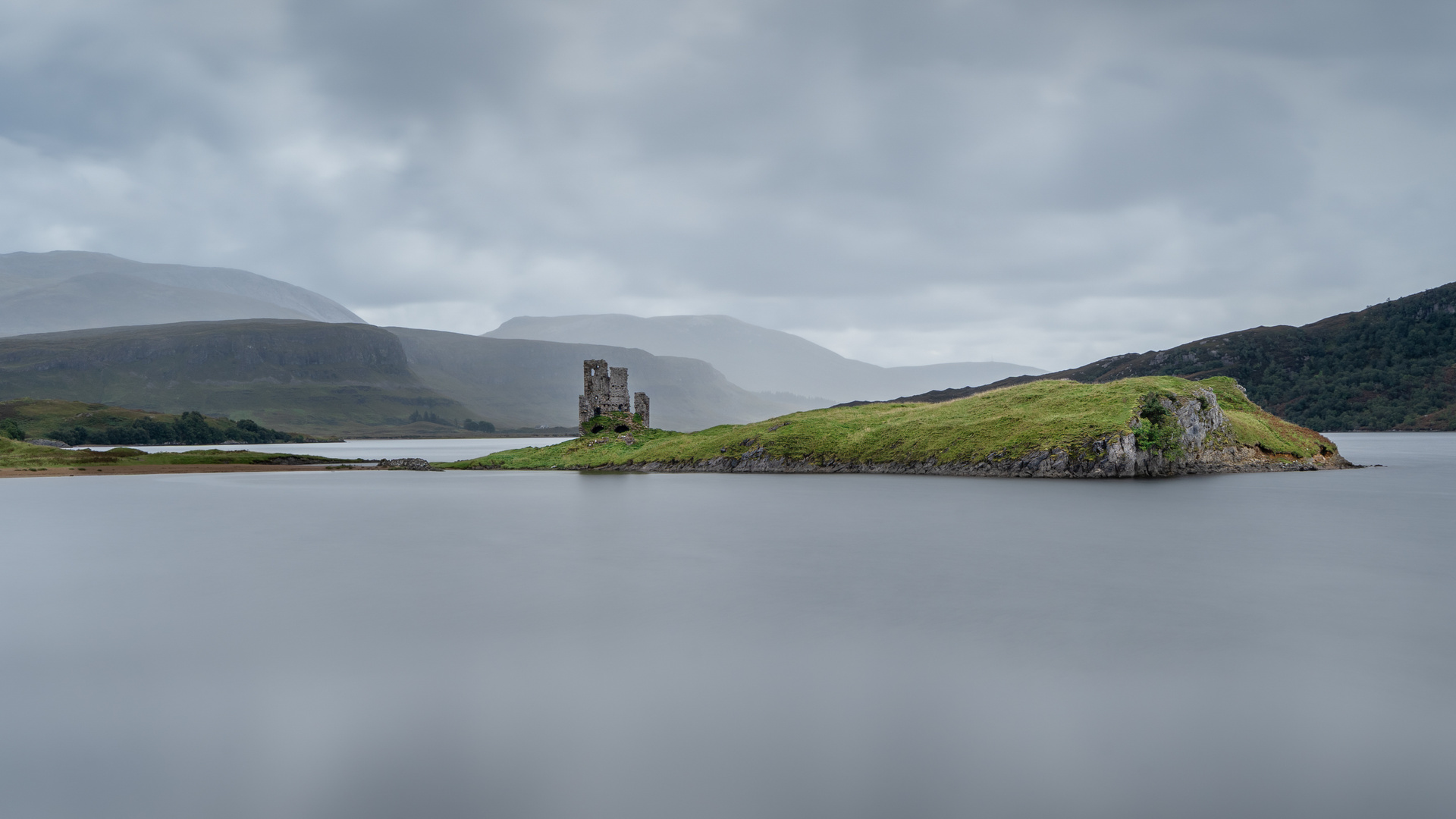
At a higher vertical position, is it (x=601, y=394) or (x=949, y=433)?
(x=601, y=394)

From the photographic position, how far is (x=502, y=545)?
26.3 metres

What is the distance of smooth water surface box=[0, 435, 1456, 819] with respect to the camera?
8.12 m

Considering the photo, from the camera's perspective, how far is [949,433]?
56344mm

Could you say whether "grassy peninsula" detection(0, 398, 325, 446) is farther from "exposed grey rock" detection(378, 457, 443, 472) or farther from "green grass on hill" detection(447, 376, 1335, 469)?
"green grass on hill" detection(447, 376, 1335, 469)

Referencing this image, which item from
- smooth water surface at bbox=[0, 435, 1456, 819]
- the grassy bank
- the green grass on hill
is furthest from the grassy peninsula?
smooth water surface at bbox=[0, 435, 1456, 819]

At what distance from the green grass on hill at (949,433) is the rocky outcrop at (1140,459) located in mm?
473

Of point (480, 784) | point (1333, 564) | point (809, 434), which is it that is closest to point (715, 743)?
point (480, 784)

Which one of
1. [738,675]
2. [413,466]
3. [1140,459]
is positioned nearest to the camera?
[738,675]

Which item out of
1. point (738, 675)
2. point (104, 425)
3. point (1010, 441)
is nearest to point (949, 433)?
point (1010, 441)

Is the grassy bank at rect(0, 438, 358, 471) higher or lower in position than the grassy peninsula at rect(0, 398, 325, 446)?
lower

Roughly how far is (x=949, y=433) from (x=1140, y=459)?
40.9 feet

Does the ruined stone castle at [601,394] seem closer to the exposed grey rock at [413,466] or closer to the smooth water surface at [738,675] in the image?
the exposed grey rock at [413,466]

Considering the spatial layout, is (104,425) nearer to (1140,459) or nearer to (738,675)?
(1140,459)

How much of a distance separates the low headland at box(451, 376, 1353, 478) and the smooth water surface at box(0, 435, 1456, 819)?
70.3ft
